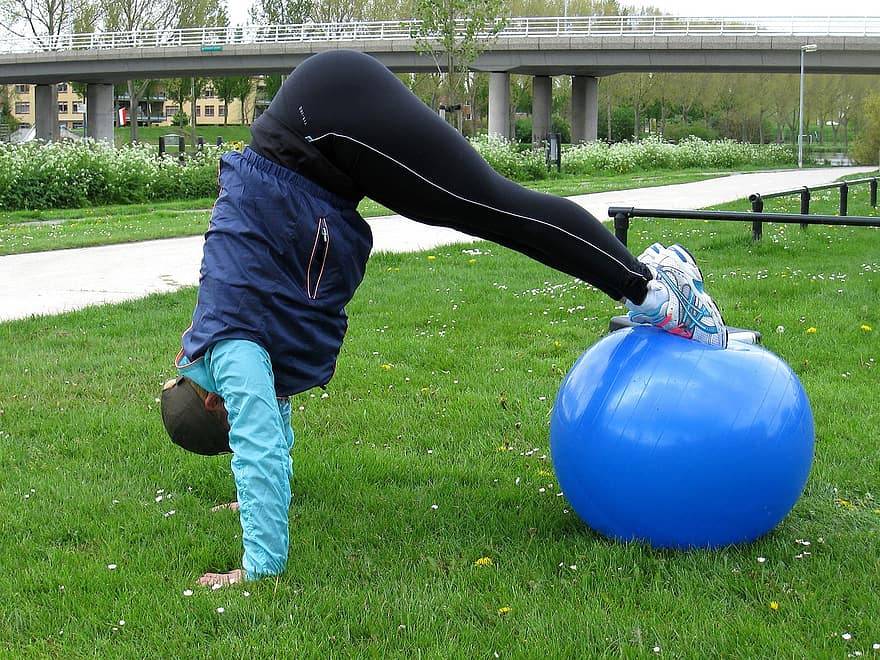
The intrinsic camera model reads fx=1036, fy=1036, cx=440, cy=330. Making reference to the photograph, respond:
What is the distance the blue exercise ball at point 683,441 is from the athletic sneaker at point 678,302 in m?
0.07

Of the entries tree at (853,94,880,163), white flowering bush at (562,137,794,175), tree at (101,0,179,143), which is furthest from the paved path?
tree at (101,0,179,143)

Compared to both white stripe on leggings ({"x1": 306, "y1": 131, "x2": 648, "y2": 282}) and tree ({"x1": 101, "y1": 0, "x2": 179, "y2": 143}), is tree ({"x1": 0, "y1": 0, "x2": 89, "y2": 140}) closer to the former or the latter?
tree ({"x1": 101, "y1": 0, "x2": 179, "y2": 143})

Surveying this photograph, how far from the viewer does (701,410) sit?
3453 millimetres

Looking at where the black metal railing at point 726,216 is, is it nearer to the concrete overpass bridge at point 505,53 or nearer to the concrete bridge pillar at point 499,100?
the concrete overpass bridge at point 505,53

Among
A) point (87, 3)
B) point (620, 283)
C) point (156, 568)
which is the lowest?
point (156, 568)

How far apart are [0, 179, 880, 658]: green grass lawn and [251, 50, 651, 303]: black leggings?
1.07m

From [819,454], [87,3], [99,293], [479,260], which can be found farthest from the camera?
[87,3]

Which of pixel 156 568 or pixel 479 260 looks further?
pixel 479 260

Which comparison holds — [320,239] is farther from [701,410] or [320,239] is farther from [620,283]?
A: [701,410]

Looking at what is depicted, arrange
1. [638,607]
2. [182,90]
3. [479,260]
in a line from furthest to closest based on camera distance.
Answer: [182,90]
[479,260]
[638,607]

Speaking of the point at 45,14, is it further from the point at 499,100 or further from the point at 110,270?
the point at 110,270

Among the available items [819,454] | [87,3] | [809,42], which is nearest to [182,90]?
[87,3]

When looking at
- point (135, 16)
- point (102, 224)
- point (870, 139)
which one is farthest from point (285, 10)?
point (102, 224)

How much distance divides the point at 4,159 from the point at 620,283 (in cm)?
2005
